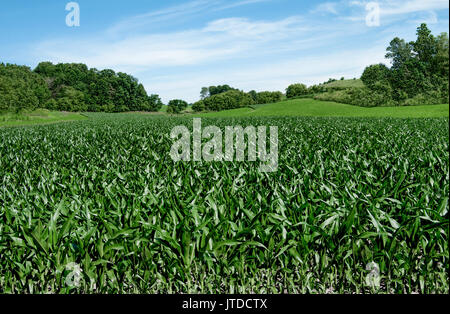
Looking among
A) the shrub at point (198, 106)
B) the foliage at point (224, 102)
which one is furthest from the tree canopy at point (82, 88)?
the foliage at point (224, 102)

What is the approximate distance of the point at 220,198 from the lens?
4695 millimetres

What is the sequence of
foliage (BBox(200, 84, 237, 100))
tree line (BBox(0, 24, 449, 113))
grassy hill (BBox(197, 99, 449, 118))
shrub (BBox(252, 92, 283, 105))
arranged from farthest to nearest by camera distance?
1. foliage (BBox(200, 84, 237, 100))
2. shrub (BBox(252, 92, 283, 105))
3. tree line (BBox(0, 24, 449, 113))
4. grassy hill (BBox(197, 99, 449, 118))

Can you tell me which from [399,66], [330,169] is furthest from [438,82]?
[330,169]

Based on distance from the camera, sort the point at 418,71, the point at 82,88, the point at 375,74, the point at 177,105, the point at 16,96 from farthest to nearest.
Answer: the point at 177,105
the point at 82,88
the point at 375,74
the point at 16,96
the point at 418,71

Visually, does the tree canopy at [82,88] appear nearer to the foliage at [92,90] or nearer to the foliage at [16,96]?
the foliage at [92,90]

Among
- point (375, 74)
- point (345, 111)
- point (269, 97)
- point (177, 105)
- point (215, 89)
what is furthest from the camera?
point (215, 89)

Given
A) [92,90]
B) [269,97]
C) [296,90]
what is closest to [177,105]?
[92,90]

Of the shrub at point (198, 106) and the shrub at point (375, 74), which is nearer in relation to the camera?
the shrub at point (375, 74)

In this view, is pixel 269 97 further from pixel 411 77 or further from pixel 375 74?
pixel 411 77

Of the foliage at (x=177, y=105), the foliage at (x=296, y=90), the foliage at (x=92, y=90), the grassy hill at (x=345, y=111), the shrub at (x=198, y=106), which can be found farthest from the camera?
the shrub at (x=198, y=106)

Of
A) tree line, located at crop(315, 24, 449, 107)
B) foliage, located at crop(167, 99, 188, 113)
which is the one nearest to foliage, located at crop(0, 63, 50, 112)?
foliage, located at crop(167, 99, 188, 113)

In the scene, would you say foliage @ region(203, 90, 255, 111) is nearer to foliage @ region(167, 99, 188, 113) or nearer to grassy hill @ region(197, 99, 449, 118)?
foliage @ region(167, 99, 188, 113)

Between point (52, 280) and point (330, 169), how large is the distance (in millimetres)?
5459
